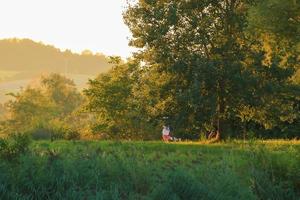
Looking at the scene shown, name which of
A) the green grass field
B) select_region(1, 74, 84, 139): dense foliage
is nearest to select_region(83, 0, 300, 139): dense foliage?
select_region(1, 74, 84, 139): dense foliage

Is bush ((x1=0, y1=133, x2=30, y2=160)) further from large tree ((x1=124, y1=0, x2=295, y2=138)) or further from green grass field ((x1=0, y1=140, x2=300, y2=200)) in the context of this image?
large tree ((x1=124, y1=0, x2=295, y2=138))

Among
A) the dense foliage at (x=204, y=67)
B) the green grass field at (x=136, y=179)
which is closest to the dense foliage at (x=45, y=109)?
the dense foliage at (x=204, y=67)

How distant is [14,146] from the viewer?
10.5 metres

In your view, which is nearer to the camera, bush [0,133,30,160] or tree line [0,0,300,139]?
bush [0,133,30,160]

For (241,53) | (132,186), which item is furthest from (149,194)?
(241,53)

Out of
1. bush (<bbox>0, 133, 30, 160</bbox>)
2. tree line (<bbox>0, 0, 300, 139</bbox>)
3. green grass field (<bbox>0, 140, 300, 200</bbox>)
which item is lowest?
green grass field (<bbox>0, 140, 300, 200</bbox>)

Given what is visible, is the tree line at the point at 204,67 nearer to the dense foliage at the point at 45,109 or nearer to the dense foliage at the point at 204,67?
the dense foliage at the point at 204,67

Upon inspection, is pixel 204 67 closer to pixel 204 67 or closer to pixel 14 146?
pixel 204 67

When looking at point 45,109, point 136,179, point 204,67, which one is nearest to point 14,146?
point 136,179

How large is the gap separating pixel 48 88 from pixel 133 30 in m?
61.9

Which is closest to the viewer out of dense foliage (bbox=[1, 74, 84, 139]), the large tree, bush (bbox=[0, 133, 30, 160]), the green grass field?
A: the green grass field

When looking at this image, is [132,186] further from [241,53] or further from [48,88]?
[48,88]

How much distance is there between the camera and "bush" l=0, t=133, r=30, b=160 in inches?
408

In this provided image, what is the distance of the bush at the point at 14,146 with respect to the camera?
1037cm
